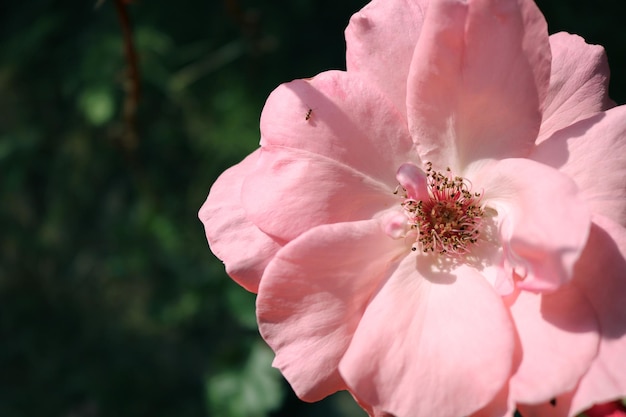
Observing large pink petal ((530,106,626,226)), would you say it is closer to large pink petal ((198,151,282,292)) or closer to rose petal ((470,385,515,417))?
rose petal ((470,385,515,417))

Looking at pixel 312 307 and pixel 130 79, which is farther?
pixel 130 79

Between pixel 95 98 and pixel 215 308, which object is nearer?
pixel 95 98

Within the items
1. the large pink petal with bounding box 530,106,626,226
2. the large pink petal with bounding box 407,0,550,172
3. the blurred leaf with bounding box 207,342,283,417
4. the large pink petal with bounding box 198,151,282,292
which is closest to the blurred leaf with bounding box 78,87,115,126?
the blurred leaf with bounding box 207,342,283,417

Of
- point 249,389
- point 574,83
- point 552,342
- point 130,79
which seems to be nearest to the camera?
point 552,342

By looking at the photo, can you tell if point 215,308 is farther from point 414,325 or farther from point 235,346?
point 414,325

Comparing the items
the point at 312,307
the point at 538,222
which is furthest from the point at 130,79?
the point at 538,222

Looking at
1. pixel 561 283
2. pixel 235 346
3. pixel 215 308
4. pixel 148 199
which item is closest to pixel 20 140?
pixel 148 199

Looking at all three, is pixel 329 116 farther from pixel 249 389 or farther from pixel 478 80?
pixel 249 389
